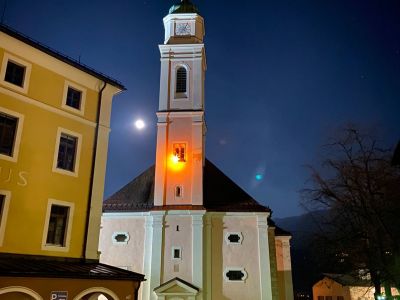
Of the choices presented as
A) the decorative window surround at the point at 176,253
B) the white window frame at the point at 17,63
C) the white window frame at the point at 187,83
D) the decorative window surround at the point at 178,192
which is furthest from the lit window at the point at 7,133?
the white window frame at the point at 187,83

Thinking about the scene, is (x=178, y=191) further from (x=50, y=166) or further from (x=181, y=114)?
(x=50, y=166)

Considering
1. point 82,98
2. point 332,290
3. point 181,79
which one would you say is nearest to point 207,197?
point 181,79

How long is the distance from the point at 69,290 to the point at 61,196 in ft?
14.0

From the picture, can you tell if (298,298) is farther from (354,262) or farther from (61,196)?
(61,196)

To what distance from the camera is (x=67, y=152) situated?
56.5ft

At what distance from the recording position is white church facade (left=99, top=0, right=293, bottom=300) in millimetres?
26797

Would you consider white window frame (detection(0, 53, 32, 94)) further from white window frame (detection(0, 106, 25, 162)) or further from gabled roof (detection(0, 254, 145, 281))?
gabled roof (detection(0, 254, 145, 281))

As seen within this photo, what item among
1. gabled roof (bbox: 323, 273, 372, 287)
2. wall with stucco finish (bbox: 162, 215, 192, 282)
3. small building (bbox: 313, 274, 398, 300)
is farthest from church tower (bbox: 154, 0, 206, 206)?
small building (bbox: 313, 274, 398, 300)

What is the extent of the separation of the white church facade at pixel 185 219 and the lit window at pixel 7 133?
14.5 meters

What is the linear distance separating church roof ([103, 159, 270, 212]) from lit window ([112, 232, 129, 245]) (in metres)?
1.75

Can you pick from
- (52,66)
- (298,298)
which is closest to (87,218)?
(52,66)

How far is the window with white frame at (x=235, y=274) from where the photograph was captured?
2697 centimetres

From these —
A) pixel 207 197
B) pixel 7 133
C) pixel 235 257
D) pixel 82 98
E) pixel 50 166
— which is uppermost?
pixel 82 98

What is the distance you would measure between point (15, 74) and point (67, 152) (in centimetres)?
381
